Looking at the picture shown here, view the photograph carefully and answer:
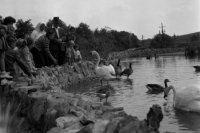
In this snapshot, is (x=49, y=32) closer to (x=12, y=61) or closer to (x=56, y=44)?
(x=56, y=44)

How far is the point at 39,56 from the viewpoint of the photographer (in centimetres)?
1523

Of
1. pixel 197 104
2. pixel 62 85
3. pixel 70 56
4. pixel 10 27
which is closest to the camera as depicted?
pixel 197 104

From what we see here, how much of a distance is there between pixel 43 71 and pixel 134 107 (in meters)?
5.49

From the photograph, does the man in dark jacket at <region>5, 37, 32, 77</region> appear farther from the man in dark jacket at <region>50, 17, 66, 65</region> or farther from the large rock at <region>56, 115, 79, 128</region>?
the large rock at <region>56, 115, 79, 128</region>

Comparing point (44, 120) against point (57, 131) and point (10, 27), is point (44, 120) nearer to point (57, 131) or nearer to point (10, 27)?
point (57, 131)

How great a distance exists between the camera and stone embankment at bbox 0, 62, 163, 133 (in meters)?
5.01

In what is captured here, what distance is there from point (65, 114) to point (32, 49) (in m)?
8.70

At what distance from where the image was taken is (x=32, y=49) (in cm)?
1484

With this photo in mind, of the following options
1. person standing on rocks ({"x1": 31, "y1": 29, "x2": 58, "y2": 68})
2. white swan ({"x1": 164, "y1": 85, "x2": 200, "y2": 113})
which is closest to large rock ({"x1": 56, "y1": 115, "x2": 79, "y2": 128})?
white swan ({"x1": 164, "y1": 85, "x2": 200, "y2": 113})

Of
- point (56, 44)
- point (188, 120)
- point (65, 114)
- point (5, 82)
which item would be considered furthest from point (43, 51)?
point (65, 114)

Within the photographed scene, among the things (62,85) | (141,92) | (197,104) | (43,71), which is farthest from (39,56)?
(197,104)

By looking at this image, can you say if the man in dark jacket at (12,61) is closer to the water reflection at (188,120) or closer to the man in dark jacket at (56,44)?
the man in dark jacket at (56,44)

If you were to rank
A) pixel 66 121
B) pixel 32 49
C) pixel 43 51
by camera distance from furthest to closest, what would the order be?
1. pixel 43 51
2. pixel 32 49
3. pixel 66 121

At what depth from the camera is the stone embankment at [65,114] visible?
5012mm
